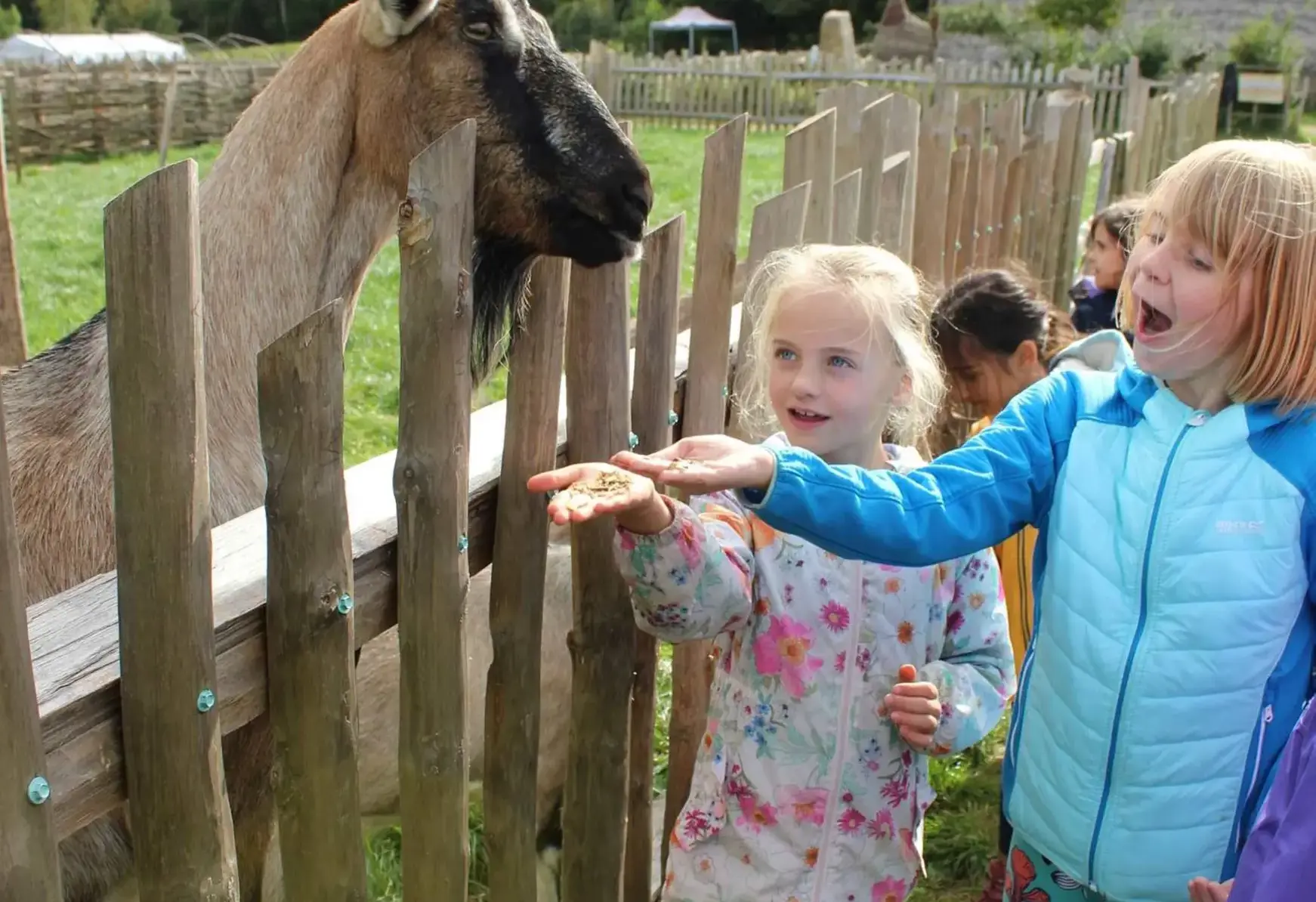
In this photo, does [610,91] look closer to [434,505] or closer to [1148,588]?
[434,505]

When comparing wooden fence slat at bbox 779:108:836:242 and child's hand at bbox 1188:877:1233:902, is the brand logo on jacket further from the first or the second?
wooden fence slat at bbox 779:108:836:242

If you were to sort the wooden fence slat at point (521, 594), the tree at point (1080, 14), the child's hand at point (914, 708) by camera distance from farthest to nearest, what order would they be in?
the tree at point (1080, 14), the wooden fence slat at point (521, 594), the child's hand at point (914, 708)

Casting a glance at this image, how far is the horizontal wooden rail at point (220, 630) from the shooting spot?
1.57 metres

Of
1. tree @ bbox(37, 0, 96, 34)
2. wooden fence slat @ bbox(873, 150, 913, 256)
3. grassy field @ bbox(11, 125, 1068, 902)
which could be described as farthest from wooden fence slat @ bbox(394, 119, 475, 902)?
tree @ bbox(37, 0, 96, 34)

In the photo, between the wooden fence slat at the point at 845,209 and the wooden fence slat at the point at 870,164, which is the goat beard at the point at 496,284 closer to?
the wooden fence slat at the point at 845,209

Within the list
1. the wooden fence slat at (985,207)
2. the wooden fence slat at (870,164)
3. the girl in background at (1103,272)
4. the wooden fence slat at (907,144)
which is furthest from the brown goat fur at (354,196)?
the wooden fence slat at (985,207)

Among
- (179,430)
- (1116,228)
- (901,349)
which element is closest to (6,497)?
(179,430)

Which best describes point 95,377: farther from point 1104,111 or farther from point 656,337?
point 1104,111

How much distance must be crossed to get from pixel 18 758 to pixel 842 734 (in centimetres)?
138

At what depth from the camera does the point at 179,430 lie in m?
1.57

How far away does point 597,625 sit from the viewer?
263cm

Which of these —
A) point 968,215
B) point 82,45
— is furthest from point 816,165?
point 82,45

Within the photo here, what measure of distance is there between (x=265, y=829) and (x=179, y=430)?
4.15 feet

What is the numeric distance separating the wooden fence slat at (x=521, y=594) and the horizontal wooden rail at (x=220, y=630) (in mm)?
59
